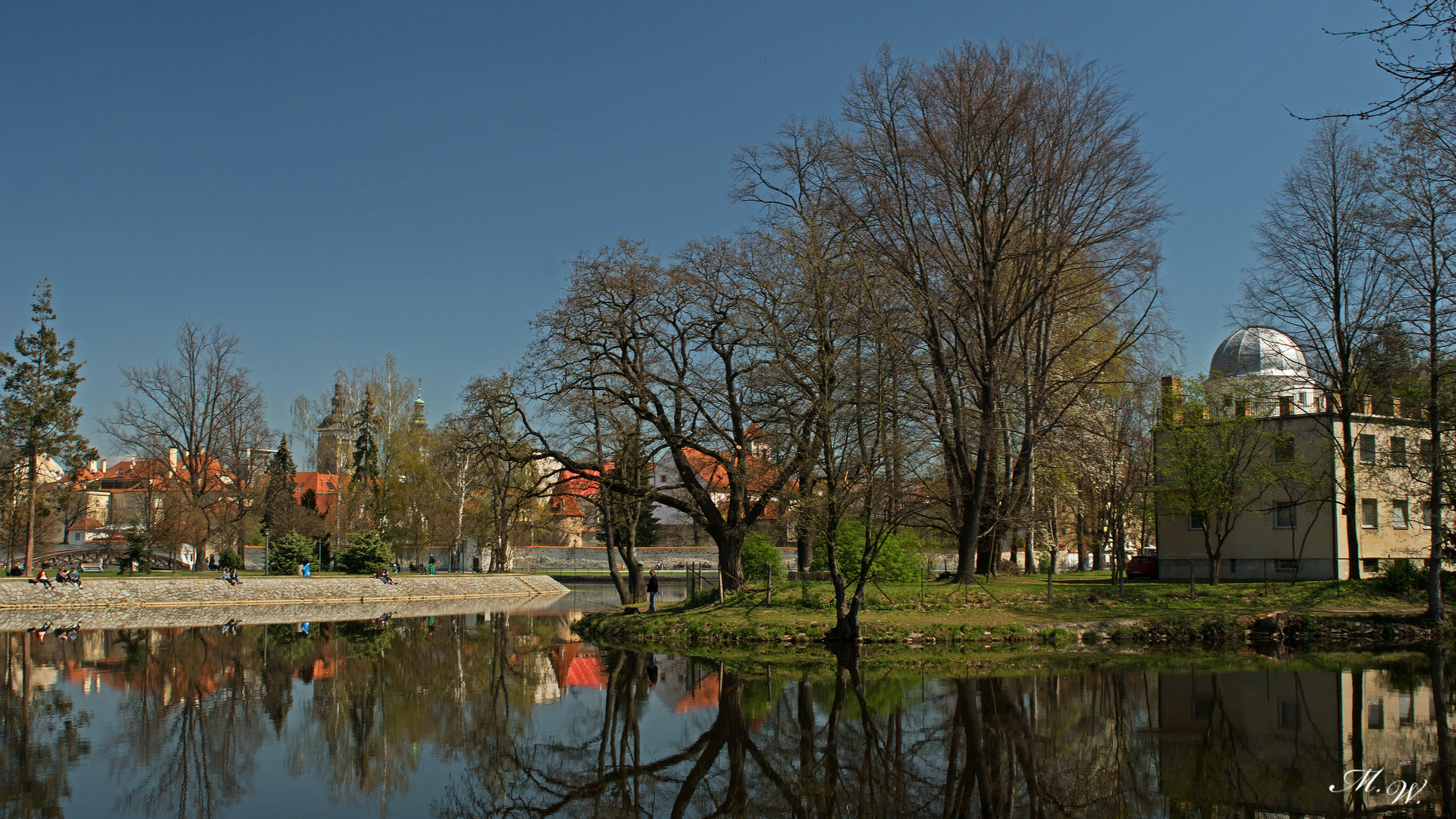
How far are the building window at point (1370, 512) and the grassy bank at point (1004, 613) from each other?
5.61 m

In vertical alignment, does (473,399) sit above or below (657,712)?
above

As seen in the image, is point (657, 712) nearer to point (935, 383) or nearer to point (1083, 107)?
point (935, 383)

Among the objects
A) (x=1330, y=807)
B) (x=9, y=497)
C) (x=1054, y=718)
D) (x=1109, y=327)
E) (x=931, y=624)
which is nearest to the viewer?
(x=1330, y=807)

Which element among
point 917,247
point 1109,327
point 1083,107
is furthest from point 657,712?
point 1109,327

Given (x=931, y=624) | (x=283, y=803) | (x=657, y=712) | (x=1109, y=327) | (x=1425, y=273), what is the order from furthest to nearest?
(x=1109, y=327)
(x=1425, y=273)
(x=931, y=624)
(x=657, y=712)
(x=283, y=803)

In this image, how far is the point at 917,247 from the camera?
88.3 ft

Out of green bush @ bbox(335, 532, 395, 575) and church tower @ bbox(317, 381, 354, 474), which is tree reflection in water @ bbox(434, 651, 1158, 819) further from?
church tower @ bbox(317, 381, 354, 474)

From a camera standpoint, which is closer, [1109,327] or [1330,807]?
[1330,807]

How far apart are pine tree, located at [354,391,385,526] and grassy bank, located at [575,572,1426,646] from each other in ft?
122

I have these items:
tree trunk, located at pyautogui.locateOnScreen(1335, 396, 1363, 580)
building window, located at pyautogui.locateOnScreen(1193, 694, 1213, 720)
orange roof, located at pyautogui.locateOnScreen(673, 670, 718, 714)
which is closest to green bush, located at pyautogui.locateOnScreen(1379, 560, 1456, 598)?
tree trunk, located at pyautogui.locateOnScreen(1335, 396, 1363, 580)

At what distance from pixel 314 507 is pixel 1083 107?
2263 inches

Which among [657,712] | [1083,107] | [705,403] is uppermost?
[1083,107]

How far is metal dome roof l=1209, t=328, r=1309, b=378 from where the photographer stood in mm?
38000

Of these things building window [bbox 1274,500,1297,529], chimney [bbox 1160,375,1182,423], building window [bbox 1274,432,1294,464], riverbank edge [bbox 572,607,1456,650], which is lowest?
riverbank edge [bbox 572,607,1456,650]
